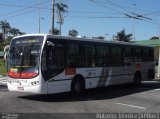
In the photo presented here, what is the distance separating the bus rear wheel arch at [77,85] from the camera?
56.6 feet

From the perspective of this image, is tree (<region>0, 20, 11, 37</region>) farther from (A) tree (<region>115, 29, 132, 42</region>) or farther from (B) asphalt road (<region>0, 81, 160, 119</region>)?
(B) asphalt road (<region>0, 81, 160, 119</region>)

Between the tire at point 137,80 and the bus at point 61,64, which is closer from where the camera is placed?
the bus at point 61,64

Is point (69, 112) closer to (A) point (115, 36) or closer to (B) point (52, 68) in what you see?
(B) point (52, 68)

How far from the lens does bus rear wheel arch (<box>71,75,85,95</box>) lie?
17250 mm

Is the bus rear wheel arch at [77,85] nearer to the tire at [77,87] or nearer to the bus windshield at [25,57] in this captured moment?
the tire at [77,87]

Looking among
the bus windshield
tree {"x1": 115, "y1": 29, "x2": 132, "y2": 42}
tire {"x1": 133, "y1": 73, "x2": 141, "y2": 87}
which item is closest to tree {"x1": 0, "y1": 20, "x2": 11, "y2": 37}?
tree {"x1": 115, "y1": 29, "x2": 132, "y2": 42}

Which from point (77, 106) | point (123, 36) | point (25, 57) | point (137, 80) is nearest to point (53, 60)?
point (25, 57)

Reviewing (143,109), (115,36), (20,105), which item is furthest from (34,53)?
(115,36)

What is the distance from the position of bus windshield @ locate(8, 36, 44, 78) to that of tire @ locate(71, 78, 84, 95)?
8.54 feet

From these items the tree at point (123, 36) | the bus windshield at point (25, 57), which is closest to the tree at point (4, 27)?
the tree at point (123, 36)

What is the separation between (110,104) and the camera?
14.8m

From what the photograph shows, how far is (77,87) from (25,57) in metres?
3.12

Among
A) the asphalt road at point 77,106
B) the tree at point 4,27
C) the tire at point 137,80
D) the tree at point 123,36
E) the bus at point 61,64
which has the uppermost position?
the tree at point 4,27

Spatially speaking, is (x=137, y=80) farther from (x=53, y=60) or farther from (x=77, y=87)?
(x=53, y=60)
